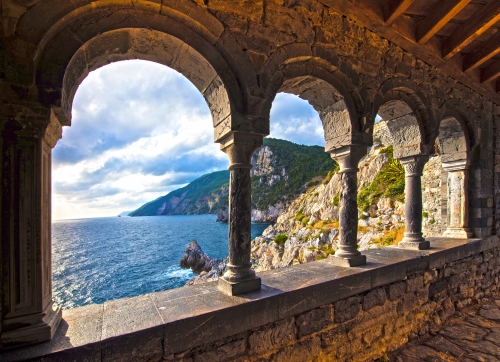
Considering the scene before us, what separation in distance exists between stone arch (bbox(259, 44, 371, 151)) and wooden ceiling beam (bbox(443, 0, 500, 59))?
190 centimetres

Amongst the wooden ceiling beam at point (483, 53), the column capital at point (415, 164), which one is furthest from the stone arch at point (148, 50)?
the wooden ceiling beam at point (483, 53)

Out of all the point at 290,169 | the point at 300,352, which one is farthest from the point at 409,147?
the point at 290,169

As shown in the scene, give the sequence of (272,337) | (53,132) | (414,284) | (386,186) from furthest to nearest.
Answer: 1. (386,186)
2. (414,284)
3. (272,337)
4. (53,132)

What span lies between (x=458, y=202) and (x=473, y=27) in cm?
311

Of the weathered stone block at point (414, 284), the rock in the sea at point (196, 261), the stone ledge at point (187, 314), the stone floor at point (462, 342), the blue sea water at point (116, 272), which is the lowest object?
the blue sea water at point (116, 272)

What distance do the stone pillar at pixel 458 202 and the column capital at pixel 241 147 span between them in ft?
15.4

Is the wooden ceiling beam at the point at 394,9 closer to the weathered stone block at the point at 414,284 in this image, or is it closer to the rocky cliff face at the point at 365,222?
the weathered stone block at the point at 414,284

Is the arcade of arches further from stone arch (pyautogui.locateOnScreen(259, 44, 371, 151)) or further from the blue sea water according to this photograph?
the blue sea water

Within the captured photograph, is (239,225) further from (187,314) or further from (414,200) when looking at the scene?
(414,200)

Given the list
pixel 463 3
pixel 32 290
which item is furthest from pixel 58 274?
pixel 463 3

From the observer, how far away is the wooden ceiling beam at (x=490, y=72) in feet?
16.1

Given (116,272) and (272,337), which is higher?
(272,337)

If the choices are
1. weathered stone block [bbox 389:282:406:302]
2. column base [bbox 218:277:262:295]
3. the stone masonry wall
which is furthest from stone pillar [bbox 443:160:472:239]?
column base [bbox 218:277:262:295]

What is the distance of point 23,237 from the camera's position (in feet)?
5.80
